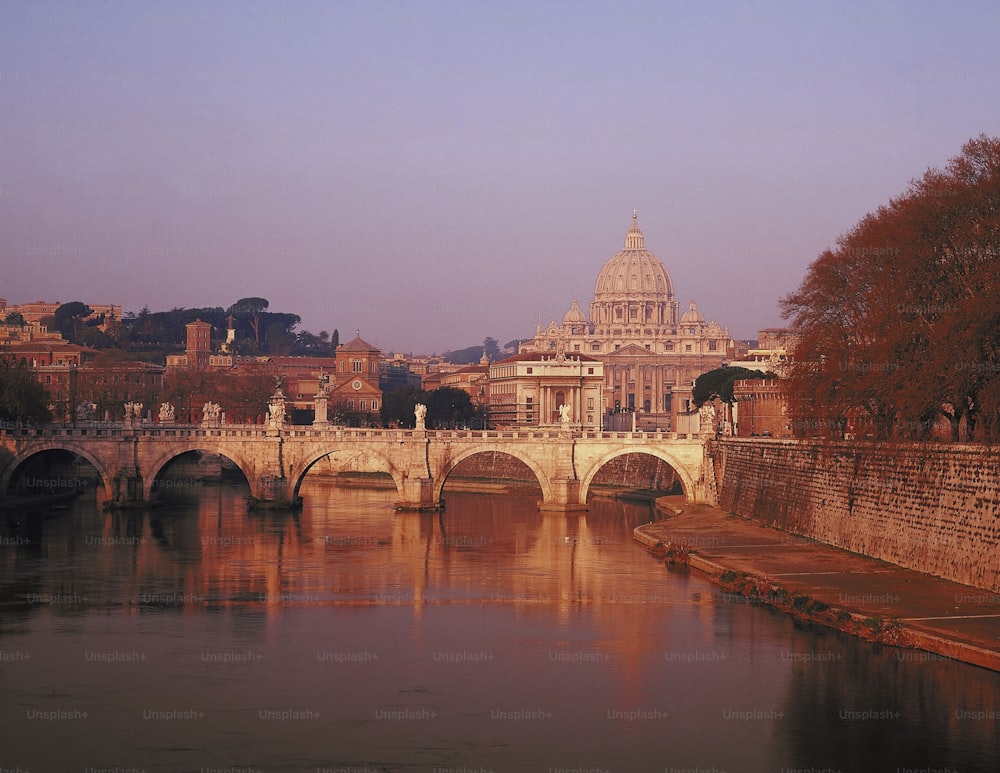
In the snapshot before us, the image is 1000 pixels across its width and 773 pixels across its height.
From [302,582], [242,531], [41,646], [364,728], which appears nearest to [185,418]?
[242,531]

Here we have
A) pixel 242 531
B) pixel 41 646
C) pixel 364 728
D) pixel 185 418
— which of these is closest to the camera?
pixel 364 728

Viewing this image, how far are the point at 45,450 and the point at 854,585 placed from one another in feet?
133

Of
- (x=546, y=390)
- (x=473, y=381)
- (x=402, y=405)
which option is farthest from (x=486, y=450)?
(x=473, y=381)

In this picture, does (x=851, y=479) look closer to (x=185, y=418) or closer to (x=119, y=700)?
(x=119, y=700)

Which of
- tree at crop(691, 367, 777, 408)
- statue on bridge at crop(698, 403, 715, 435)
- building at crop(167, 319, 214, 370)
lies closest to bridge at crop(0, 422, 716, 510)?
statue on bridge at crop(698, 403, 715, 435)

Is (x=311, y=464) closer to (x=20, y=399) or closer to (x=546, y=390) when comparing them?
(x=20, y=399)

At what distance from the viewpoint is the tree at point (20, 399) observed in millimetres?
69750

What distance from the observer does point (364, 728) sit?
2617 cm

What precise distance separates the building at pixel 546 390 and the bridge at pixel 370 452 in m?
58.0

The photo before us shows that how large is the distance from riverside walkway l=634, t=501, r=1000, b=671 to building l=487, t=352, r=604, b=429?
2977 inches

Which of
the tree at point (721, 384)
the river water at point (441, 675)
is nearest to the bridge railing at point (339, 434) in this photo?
the river water at point (441, 675)

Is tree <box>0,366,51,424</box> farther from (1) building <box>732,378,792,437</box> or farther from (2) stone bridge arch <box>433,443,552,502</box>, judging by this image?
(1) building <box>732,378,792,437</box>

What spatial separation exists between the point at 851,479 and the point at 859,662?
1421 cm

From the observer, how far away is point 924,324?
39.2m
